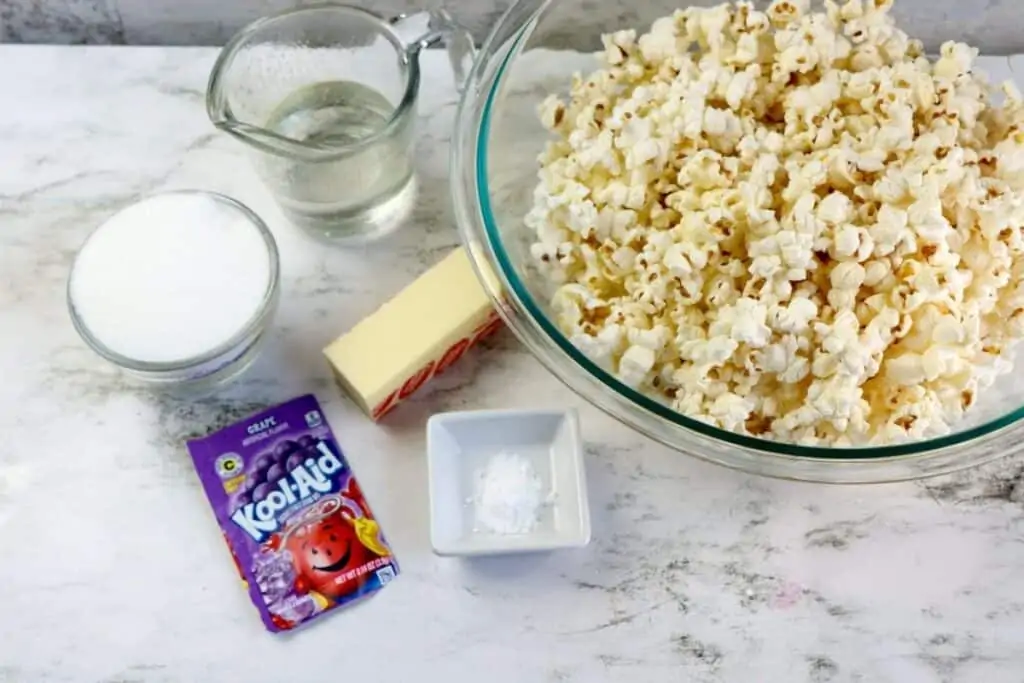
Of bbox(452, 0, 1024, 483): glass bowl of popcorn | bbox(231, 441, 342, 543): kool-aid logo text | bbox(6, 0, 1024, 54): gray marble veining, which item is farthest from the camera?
bbox(6, 0, 1024, 54): gray marble veining

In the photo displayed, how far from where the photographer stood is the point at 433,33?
96cm

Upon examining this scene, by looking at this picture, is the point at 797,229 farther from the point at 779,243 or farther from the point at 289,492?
the point at 289,492

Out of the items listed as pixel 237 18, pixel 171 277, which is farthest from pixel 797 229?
A: pixel 237 18

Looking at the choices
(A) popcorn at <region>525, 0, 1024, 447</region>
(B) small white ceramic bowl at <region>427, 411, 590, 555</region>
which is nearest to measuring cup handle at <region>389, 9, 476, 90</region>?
(A) popcorn at <region>525, 0, 1024, 447</region>

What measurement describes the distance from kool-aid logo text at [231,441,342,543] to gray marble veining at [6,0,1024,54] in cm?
51

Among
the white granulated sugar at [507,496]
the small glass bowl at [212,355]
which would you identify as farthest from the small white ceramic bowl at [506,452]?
the small glass bowl at [212,355]

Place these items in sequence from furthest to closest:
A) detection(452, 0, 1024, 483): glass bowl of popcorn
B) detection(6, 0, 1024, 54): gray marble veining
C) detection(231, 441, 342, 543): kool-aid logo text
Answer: detection(6, 0, 1024, 54): gray marble veining
detection(231, 441, 342, 543): kool-aid logo text
detection(452, 0, 1024, 483): glass bowl of popcorn

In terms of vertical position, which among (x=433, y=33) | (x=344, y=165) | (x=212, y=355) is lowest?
(x=212, y=355)

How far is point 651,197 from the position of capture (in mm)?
888

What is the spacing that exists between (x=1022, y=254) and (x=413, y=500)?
1.88 feet

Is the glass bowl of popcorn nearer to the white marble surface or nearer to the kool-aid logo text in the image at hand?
the white marble surface

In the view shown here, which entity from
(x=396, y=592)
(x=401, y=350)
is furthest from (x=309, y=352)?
(x=396, y=592)

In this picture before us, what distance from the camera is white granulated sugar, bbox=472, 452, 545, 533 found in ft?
2.94

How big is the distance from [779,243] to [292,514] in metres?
0.49
